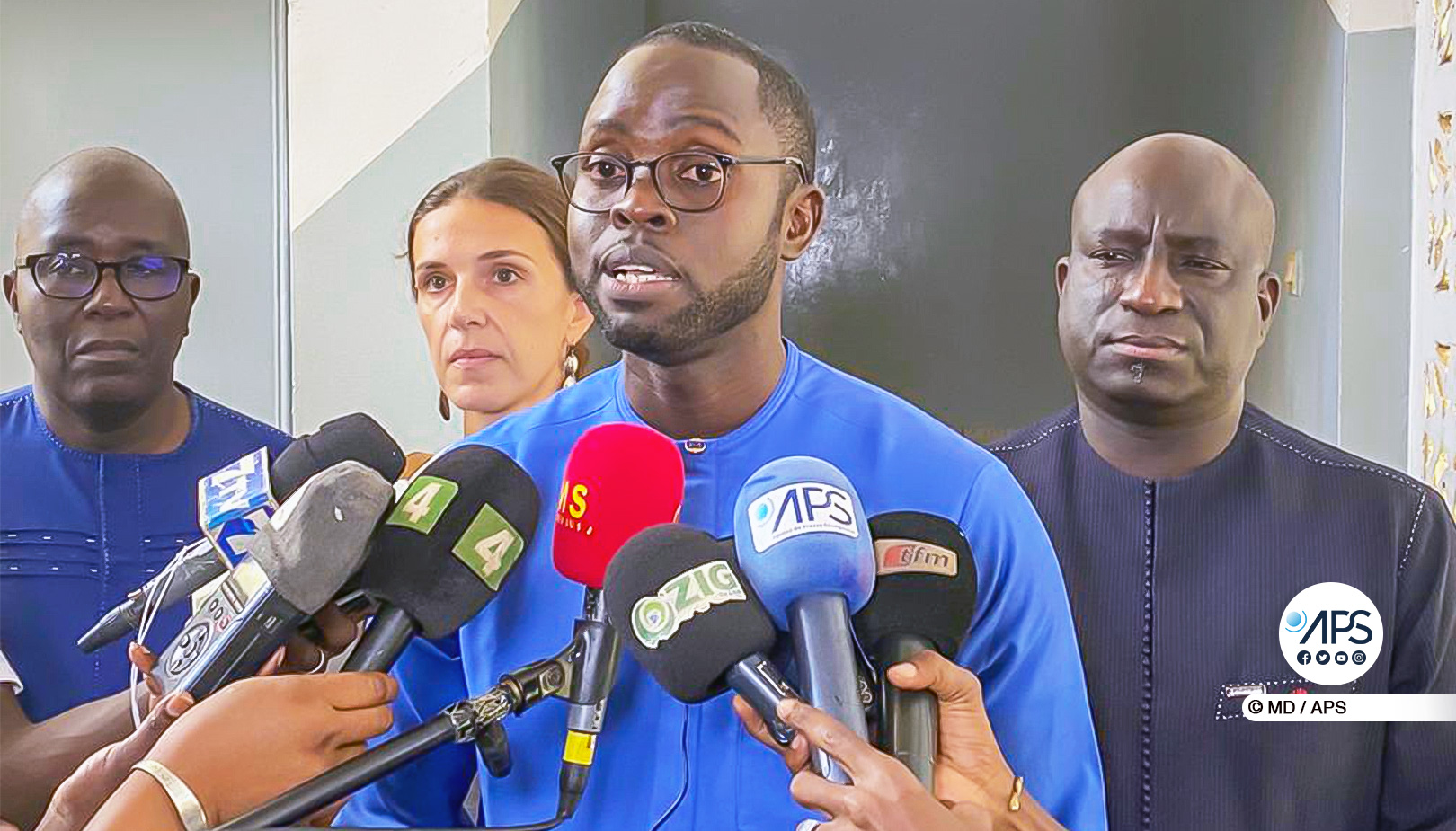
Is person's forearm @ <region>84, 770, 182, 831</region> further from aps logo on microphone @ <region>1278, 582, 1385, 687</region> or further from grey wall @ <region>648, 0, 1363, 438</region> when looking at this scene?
aps logo on microphone @ <region>1278, 582, 1385, 687</region>

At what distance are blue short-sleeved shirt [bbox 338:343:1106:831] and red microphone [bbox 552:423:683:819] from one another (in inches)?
4.6

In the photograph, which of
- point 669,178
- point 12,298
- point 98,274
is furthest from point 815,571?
point 12,298

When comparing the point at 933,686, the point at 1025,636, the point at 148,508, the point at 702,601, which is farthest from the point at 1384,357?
the point at 148,508

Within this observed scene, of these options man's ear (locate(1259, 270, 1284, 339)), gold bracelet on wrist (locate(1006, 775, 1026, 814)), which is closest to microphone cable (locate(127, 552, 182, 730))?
gold bracelet on wrist (locate(1006, 775, 1026, 814))

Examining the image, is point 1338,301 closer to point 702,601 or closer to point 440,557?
point 702,601

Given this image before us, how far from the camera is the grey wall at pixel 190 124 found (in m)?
1.77

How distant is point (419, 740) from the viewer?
1251 mm

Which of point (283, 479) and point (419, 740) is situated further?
point (283, 479)

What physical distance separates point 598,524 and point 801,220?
397mm

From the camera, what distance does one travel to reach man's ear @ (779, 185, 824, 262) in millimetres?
1500

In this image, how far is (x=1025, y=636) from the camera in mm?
1458

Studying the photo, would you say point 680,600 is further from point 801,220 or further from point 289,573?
point 801,220

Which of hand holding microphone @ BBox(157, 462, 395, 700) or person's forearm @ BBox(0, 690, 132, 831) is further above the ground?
hand holding microphone @ BBox(157, 462, 395, 700)

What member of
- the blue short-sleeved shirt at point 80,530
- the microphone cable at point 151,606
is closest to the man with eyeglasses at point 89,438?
the blue short-sleeved shirt at point 80,530
